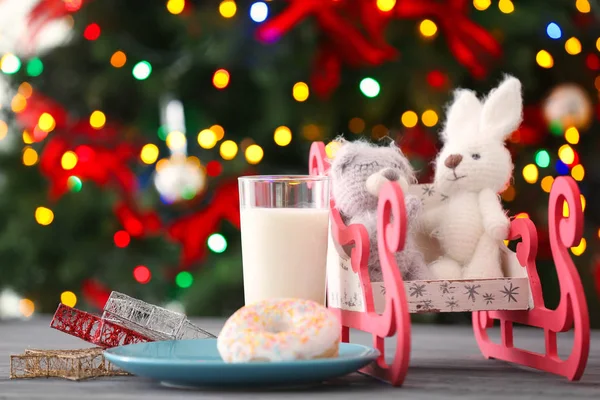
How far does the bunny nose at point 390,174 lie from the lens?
1.13 meters

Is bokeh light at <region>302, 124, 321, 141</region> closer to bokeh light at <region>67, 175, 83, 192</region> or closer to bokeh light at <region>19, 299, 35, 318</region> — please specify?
bokeh light at <region>67, 175, 83, 192</region>

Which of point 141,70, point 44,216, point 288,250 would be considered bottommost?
point 288,250

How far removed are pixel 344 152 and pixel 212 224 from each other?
1.01m

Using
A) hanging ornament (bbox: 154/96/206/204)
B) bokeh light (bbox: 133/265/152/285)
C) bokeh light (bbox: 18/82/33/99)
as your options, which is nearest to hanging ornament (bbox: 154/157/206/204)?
hanging ornament (bbox: 154/96/206/204)

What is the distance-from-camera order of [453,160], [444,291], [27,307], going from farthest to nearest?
[27,307]
[453,160]
[444,291]

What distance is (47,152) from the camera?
7.44 feet

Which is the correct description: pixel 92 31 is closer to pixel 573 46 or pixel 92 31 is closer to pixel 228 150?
pixel 228 150

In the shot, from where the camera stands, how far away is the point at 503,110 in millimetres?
1213

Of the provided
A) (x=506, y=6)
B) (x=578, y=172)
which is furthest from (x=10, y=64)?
(x=578, y=172)

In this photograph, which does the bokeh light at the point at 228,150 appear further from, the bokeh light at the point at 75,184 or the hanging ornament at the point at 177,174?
the bokeh light at the point at 75,184

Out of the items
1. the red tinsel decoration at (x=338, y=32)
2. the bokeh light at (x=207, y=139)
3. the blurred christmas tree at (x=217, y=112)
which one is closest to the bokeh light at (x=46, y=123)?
the blurred christmas tree at (x=217, y=112)

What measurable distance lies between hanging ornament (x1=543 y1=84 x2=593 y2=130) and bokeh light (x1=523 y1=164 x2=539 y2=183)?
13 centimetres

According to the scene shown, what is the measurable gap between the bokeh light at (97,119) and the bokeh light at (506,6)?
1.06m

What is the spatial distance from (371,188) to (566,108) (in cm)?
110
